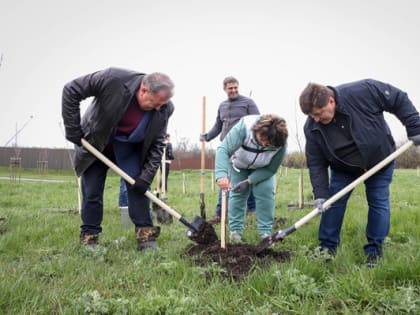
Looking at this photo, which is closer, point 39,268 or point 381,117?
point 39,268

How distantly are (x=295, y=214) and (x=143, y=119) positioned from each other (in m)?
3.05

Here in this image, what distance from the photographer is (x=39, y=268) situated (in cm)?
275

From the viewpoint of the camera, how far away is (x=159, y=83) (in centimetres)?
307

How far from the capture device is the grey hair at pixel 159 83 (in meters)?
3.06

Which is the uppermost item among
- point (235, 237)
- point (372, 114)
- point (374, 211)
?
point (372, 114)

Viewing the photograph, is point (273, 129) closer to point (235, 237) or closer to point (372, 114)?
point (372, 114)

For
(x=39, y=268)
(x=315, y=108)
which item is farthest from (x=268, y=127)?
(x=39, y=268)

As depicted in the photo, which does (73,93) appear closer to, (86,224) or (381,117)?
(86,224)

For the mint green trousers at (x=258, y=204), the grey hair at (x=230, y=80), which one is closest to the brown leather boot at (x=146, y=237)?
the mint green trousers at (x=258, y=204)

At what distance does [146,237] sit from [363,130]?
7.49ft

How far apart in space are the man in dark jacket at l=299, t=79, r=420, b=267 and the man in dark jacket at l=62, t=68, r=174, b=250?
4.32 ft

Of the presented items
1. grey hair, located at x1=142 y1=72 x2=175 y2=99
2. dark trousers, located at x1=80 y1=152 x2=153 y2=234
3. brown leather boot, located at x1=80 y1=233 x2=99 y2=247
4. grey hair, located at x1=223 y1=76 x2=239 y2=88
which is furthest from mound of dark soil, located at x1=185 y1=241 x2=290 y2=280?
grey hair, located at x1=223 y1=76 x2=239 y2=88

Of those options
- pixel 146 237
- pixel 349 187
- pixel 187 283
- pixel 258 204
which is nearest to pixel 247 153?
pixel 258 204

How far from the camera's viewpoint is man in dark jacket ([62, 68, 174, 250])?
3.25 metres
